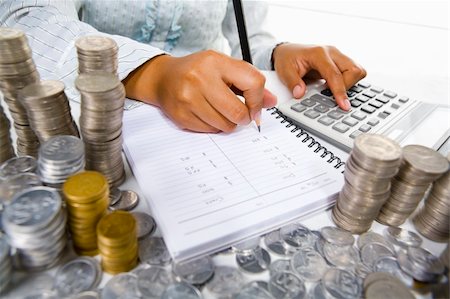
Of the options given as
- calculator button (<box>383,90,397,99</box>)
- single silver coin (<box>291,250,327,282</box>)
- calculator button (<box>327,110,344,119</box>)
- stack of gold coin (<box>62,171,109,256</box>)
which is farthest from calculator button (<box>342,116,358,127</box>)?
stack of gold coin (<box>62,171,109,256</box>)

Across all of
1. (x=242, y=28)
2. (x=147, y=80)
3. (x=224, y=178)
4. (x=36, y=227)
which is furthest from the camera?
(x=242, y=28)

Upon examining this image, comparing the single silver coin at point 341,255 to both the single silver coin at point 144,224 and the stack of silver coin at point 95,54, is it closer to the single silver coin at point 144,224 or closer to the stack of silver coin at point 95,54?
the single silver coin at point 144,224

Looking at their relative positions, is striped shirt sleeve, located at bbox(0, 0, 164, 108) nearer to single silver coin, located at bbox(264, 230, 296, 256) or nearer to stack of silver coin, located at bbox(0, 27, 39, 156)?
stack of silver coin, located at bbox(0, 27, 39, 156)

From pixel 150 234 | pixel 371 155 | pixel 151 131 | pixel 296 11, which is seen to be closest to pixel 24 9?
pixel 151 131

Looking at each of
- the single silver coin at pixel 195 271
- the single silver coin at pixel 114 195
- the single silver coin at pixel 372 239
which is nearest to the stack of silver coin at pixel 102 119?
the single silver coin at pixel 114 195

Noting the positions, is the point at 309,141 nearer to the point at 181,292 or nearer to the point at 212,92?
the point at 212,92

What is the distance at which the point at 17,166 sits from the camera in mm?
316

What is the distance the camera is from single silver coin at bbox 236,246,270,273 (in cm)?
30

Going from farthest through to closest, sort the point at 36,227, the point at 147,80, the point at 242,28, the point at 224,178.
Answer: the point at 242,28
the point at 147,80
the point at 224,178
the point at 36,227

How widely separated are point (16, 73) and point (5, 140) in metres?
0.06

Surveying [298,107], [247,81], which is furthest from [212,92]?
[298,107]

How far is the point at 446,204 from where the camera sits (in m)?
0.32

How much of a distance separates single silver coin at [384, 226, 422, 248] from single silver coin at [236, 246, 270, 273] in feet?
0.40

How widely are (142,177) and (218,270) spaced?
0.40ft
